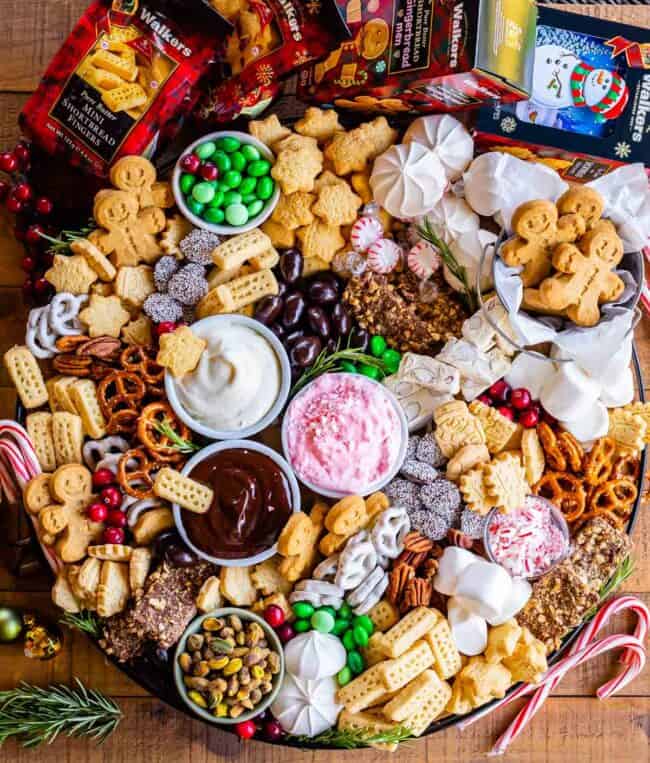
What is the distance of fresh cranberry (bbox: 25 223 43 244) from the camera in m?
1.88

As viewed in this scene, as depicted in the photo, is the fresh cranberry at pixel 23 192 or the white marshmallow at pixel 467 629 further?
the fresh cranberry at pixel 23 192

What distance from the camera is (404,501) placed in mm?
1789

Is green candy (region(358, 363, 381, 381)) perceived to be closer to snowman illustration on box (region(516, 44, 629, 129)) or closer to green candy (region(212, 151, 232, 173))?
green candy (region(212, 151, 232, 173))

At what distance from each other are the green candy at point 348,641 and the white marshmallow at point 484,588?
0.23m

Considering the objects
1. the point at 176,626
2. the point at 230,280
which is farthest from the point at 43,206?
the point at 176,626

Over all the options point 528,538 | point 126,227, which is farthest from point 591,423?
point 126,227

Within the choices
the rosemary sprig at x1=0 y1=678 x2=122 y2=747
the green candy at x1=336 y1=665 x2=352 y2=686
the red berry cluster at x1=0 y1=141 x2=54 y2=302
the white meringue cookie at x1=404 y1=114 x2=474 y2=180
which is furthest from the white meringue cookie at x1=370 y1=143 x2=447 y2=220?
the rosemary sprig at x1=0 y1=678 x2=122 y2=747

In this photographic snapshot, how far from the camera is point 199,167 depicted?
71.2 inches

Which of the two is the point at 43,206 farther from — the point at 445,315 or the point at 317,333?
the point at 445,315

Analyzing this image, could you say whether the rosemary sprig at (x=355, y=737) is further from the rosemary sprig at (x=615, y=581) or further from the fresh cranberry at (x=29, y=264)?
the fresh cranberry at (x=29, y=264)

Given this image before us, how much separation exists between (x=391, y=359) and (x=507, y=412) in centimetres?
26

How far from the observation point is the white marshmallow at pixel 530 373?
5.97ft

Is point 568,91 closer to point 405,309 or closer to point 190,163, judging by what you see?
point 405,309

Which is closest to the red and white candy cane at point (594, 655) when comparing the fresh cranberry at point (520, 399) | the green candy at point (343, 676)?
the green candy at point (343, 676)
